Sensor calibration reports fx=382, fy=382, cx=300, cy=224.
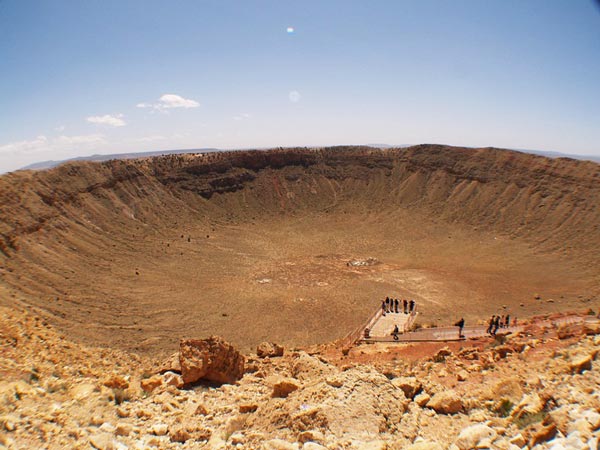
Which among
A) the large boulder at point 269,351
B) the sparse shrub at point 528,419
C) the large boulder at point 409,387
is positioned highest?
the sparse shrub at point 528,419

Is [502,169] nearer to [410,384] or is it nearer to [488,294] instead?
[488,294]

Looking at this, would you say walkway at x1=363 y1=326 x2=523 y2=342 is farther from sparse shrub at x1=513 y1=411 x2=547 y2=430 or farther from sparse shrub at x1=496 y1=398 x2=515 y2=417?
sparse shrub at x1=513 y1=411 x2=547 y2=430

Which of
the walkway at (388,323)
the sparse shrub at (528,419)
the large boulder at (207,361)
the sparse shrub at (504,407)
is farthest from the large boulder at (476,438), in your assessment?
the walkway at (388,323)

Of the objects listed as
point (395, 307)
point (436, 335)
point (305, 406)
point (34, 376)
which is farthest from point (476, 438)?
point (395, 307)

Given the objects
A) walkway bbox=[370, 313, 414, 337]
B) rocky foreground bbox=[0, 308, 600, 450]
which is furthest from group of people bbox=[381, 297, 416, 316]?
rocky foreground bbox=[0, 308, 600, 450]

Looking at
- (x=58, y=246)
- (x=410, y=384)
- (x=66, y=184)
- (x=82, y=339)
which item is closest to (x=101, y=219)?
(x=66, y=184)

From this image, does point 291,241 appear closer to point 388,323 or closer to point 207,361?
point 388,323

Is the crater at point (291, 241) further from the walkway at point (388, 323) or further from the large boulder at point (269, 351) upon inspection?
the large boulder at point (269, 351)
